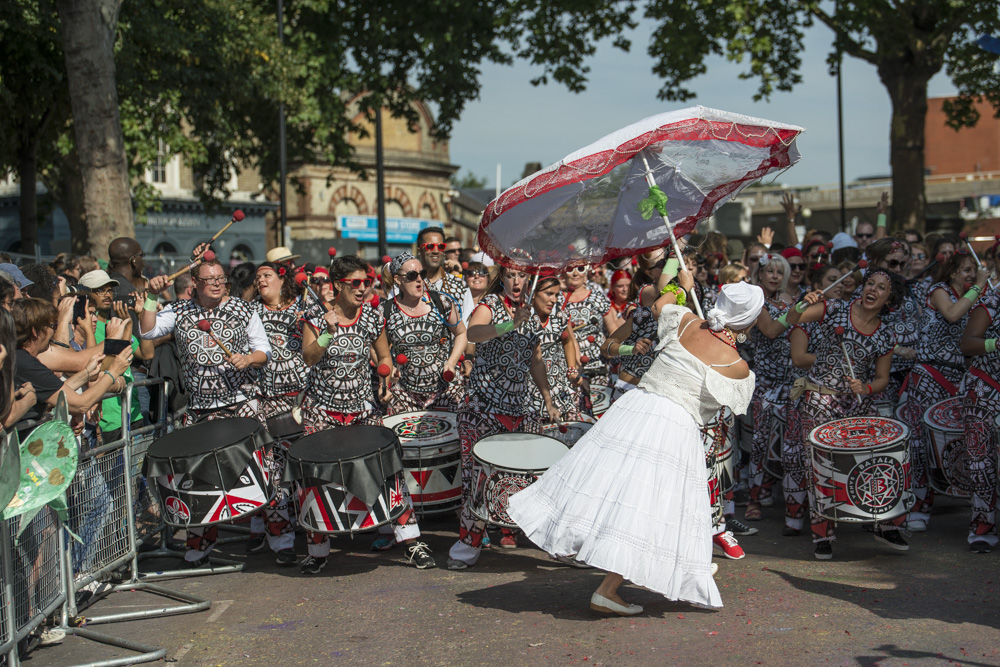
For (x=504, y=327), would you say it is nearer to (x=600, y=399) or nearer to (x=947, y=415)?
(x=600, y=399)

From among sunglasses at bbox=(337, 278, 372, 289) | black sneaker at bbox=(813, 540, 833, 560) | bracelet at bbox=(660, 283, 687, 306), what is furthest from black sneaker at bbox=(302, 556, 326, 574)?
black sneaker at bbox=(813, 540, 833, 560)

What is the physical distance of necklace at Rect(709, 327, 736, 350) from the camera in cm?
562

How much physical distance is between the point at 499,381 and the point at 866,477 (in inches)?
95.9

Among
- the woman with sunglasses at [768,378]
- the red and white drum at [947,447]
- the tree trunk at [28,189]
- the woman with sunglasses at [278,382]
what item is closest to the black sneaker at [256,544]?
the woman with sunglasses at [278,382]

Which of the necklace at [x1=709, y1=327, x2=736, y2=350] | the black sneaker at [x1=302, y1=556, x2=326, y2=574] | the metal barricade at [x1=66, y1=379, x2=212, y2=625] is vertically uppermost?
the necklace at [x1=709, y1=327, x2=736, y2=350]

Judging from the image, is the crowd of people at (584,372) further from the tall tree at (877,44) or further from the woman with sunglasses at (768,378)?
the tall tree at (877,44)

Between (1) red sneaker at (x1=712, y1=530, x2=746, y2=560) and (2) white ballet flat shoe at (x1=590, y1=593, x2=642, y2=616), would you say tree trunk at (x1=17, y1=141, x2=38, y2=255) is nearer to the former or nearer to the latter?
(1) red sneaker at (x1=712, y1=530, x2=746, y2=560)

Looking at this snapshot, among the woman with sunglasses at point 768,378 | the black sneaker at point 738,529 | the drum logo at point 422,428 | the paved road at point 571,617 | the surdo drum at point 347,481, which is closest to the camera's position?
the paved road at point 571,617

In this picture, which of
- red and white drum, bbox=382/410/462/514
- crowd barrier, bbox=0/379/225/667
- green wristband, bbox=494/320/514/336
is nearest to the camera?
crowd barrier, bbox=0/379/225/667

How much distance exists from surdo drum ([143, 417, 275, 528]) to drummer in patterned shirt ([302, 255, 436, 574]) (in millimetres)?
742

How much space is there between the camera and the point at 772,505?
27.4ft

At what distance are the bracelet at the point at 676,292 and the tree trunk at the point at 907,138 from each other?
44.4ft

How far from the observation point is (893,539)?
6695 mm

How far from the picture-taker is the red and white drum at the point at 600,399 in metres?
8.59
